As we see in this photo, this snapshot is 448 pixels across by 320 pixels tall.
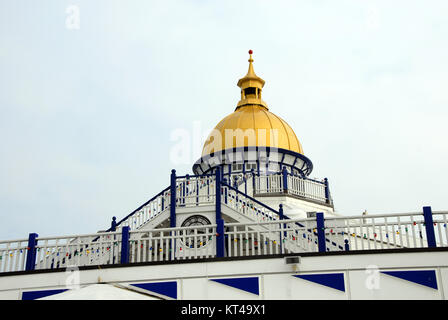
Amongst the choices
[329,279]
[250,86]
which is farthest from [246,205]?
[250,86]

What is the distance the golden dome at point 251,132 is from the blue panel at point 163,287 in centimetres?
1348

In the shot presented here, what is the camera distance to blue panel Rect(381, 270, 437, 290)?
9.78 meters

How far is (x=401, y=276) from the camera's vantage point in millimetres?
9898

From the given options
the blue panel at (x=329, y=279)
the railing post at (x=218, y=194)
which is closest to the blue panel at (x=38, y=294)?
the blue panel at (x=329, y=279)

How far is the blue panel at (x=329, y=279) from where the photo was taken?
33.4 ft

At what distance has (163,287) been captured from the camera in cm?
1093

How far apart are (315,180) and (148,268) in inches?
420

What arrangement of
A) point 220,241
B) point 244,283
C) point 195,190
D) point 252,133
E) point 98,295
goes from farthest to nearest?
1. point 252,133
2. point 195,190
3. point 220,241
4. point 244,283
5. point 98,295

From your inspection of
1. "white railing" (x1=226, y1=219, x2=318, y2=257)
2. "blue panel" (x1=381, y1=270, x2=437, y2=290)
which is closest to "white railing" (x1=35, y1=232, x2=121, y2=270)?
"white railing" (x1=226, y1=219, x2=318, y2=257)

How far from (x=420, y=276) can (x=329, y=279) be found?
1765mm

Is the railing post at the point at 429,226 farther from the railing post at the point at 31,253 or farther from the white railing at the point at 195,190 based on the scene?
the railing post at the point at 31,253

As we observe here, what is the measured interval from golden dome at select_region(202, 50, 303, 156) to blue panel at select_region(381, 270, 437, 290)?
14324 millimetres

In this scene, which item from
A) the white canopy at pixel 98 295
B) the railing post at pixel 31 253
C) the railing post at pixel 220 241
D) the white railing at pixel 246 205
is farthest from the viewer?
the white railing at pixel 246 205

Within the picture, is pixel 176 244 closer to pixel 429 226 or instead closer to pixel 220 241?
pixel 220 241
